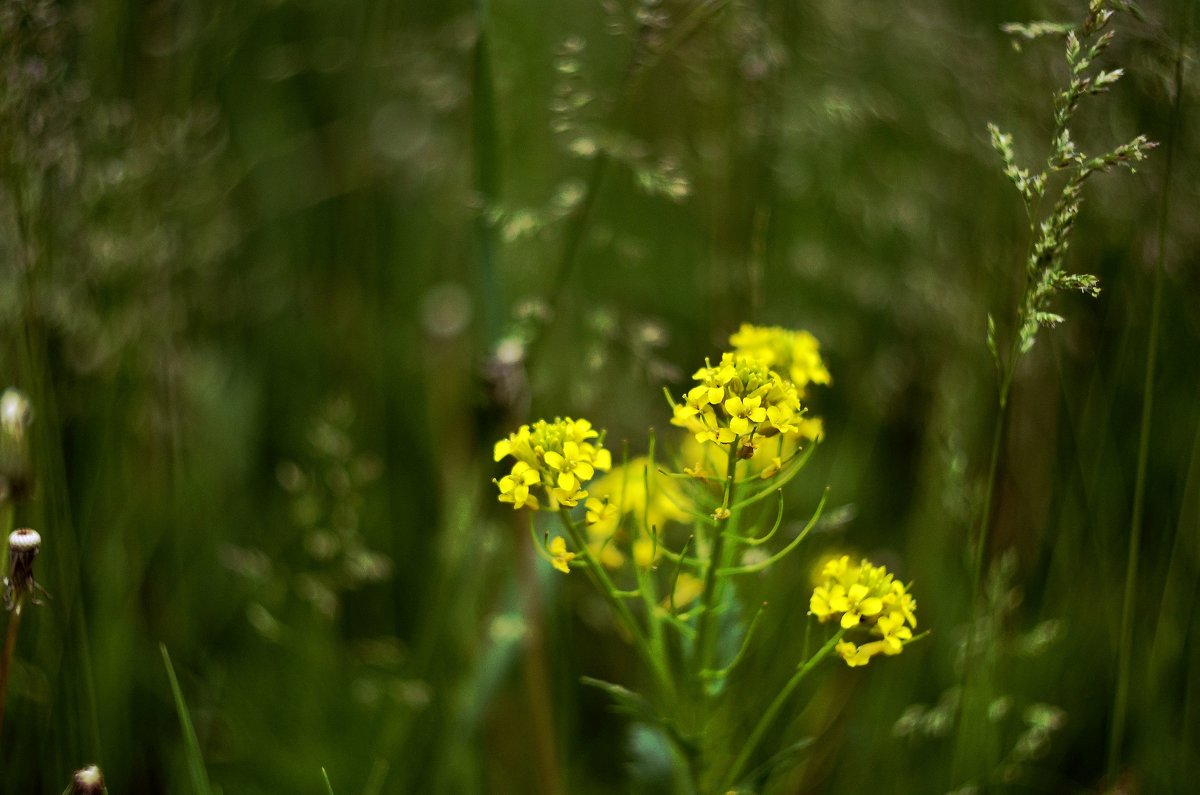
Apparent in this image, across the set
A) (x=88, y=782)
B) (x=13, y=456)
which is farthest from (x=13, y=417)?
(x=88, y=782)

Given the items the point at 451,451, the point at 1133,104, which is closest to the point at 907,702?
the point at 451,451

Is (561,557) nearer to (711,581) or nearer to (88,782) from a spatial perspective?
(711,581)

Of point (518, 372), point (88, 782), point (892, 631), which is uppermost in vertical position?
point (518, 372)

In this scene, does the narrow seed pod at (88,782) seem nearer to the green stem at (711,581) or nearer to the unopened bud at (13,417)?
the unopened bud at (13,417)

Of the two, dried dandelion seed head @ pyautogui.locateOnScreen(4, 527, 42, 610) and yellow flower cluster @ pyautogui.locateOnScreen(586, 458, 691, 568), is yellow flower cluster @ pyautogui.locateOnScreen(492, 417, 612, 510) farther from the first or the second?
dried dandelion seed head @ pyautogui.locateOnScreen(4, 527, 42, 610)

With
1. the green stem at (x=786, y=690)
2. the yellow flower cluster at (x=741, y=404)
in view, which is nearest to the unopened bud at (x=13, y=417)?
the yellow flower cluster at (x=741, y=404)

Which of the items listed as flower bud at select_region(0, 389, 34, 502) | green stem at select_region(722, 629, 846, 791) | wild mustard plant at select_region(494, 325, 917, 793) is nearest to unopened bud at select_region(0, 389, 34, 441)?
flower bud at select_region(0, 389, 34, 502)
